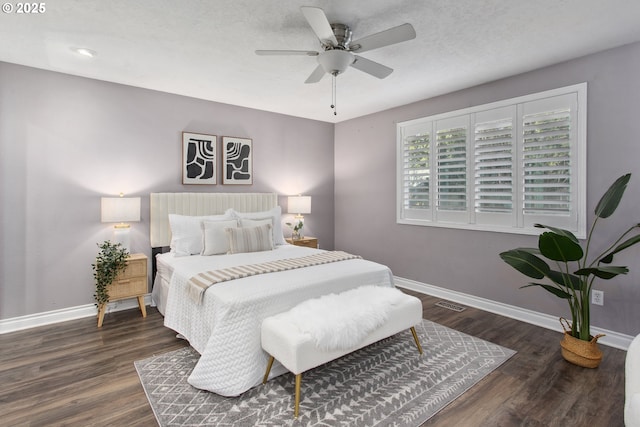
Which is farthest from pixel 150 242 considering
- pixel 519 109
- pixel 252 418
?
pixel 519 109

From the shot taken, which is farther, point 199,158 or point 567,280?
point 199,158

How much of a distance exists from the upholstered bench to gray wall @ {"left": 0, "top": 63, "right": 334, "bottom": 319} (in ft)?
8.68

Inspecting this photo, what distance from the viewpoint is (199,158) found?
4363mm

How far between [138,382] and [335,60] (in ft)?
9.34

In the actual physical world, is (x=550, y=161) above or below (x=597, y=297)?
above

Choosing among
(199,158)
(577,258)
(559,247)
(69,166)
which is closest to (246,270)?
(199,158)

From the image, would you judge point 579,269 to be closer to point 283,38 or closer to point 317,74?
point 317,74

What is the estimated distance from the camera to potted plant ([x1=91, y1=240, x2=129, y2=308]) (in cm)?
334

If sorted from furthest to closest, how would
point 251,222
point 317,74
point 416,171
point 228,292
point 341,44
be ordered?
point 416,171
point 251,222
point 317,74
point 341,44
point 228,292

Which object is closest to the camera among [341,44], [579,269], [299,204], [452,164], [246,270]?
[341,44]

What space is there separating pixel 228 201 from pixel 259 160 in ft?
2.84

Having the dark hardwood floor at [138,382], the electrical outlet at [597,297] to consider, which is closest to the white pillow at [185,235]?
the dark hardwood floor at [138,382]

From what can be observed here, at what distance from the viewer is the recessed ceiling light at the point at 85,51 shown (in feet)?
9.46

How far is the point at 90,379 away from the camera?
2426 mm
